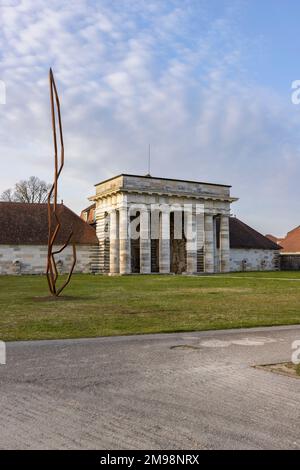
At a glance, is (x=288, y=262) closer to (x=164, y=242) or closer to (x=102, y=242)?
(x=164, y=242)

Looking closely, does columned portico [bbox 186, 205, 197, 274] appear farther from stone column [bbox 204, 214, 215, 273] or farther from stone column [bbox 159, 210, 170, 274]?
stone column [bbox 159, 210, 170, 274]

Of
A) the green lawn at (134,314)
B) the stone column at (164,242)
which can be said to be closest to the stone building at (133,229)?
the stone column at (164,242)

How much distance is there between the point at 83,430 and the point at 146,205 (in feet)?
149

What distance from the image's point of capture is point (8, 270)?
47625 mm

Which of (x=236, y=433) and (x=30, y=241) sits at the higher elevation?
(x=30, y=241)

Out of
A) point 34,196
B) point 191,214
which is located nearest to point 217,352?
point 191,214

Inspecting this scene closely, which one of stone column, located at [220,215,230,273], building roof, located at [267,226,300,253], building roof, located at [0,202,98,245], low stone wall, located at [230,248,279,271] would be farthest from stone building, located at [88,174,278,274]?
building roof, located at [267,226,300,253]

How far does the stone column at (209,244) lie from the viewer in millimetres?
54562

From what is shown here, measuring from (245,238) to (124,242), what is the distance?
62.8 feet

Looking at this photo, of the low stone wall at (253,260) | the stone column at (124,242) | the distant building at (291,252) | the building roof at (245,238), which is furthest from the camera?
the distant building at (291,252)

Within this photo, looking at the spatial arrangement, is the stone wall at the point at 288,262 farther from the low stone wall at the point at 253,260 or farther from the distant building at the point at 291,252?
the low stone wall at the point at 253,260

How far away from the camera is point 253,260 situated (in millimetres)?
61969
